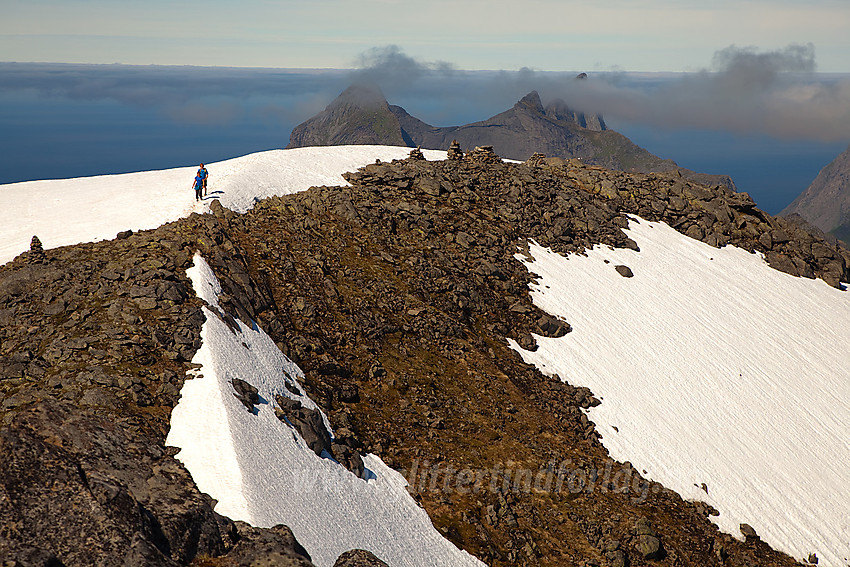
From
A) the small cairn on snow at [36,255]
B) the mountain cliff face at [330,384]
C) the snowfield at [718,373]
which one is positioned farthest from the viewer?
the snowfield at [718,373]

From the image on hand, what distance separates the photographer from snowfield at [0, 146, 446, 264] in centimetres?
3741

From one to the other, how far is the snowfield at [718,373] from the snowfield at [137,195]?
21.9 meters

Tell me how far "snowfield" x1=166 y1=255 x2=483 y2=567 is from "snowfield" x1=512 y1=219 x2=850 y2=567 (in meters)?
16.9

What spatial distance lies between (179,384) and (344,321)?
12720mm

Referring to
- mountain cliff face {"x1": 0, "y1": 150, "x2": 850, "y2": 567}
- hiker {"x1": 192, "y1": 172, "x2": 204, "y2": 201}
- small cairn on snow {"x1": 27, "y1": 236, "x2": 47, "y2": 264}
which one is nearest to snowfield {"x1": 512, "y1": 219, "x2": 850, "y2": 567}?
mountain cliff face {"x1": 0, "y1": 150, "x2": 850, "y2": 567}

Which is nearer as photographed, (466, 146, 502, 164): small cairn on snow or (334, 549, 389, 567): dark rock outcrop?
(334, 549, 389, 567): dark rock outcrop

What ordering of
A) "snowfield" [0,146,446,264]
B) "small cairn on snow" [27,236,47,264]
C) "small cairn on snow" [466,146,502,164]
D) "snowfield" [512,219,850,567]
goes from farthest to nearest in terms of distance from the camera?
"small cairn on snow" [466,146,502,164] < "snowfield" [0,146,446,264] < "snowfield" [512,219,850,567] < "small cairn on snow" [27,236,47,264]

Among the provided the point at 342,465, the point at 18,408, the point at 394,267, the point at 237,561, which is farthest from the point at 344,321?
the point at 237,561

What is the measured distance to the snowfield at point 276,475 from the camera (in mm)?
20438

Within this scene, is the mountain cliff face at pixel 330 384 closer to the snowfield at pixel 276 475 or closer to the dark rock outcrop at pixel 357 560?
the dark rock outcrop at pixel 357 560

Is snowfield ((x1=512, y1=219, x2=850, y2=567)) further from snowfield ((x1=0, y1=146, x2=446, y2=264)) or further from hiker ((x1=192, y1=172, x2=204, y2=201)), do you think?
hiker ((x1=192, y1=172, x2=204, y2=201))

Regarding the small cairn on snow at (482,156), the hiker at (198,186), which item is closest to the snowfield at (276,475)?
the hiker at (198,186)

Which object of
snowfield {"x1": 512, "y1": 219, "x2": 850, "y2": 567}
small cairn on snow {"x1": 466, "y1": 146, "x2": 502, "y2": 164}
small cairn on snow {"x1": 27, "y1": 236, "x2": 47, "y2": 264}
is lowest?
snowfield {"x1": 512, "y1": 219, "x2": 850, "y2": 567}

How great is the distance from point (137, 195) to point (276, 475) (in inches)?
1200
